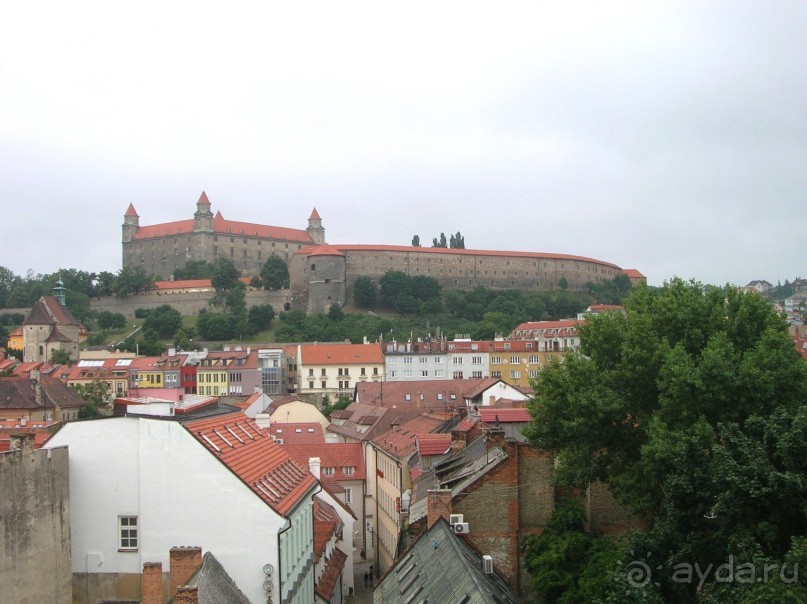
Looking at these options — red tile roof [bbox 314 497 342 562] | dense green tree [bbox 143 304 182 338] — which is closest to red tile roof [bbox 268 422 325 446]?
red tile roof [bbox 314 497 342 562]

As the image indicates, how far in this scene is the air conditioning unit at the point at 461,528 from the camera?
20.0 m

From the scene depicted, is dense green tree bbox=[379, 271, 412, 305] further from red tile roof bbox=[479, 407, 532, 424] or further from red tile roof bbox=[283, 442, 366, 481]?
red tile roof bbox=[479, 407, 532, 424]

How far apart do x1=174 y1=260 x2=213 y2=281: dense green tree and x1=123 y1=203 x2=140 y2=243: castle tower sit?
21442 millimetres

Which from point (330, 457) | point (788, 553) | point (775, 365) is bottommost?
point (330, 457)

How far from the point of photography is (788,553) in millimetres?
12656

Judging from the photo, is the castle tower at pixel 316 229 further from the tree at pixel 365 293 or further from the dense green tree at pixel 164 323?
the dense green tree at pixel 164 323

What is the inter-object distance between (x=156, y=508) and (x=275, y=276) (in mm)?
129134

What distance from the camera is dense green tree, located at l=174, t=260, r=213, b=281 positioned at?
157 metres

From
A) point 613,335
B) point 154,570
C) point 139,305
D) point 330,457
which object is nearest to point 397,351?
point 330,457

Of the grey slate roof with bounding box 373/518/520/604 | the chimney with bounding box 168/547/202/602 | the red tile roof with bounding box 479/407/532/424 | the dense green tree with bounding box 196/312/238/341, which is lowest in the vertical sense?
the grey slate roof with bounding box 373/518/520/604

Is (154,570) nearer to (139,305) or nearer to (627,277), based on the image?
(139,305)

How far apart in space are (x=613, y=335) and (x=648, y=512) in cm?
416

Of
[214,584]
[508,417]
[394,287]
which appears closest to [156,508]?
[214,584]

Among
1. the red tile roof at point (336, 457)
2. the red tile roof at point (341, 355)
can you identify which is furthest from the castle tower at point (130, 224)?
the red tile roof at point (336, 457)
